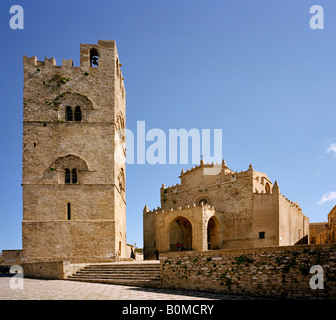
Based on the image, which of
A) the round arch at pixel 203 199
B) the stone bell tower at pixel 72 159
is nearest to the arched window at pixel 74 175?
the stone bell tower at pixel 72 159

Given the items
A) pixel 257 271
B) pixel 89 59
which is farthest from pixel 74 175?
pixel 257 271

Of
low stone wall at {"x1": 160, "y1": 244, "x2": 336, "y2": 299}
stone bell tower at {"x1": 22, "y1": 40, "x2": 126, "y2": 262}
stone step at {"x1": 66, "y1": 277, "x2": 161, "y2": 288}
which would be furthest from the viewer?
→ stone bell tower at {"x1": 22, "y1": 40, "x2": 126, "y2": 262}

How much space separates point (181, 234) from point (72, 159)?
13030mm

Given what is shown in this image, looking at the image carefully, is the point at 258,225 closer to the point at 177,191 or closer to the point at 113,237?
the point at 177,191


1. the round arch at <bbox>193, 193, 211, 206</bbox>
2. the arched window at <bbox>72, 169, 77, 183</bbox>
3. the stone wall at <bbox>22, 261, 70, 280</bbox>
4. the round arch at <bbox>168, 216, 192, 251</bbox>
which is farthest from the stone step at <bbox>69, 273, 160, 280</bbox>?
the round arch at <bbox>193, 193, 211, 206</bbox>

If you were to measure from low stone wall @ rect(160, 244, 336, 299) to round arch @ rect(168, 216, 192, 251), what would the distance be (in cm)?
1608

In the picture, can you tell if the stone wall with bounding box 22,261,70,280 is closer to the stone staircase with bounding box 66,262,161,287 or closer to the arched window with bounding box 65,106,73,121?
the stone staircase with bounding box 66,262,161,287

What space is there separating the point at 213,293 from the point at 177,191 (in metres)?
19.6

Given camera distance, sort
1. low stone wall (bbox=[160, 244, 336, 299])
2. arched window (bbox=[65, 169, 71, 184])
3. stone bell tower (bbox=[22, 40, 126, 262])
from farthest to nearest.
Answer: arched window (bbox=[65, 169, 71, 184]), stone bell tower (bbox=[22, 40, 126, 262]), low stone wall (bbox=[160, 244, 336, 299])

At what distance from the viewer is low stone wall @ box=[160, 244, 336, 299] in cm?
987

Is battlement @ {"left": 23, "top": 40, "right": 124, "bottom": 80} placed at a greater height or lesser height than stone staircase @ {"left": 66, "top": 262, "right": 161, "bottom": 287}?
greater

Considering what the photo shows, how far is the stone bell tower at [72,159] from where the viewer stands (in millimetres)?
21797
